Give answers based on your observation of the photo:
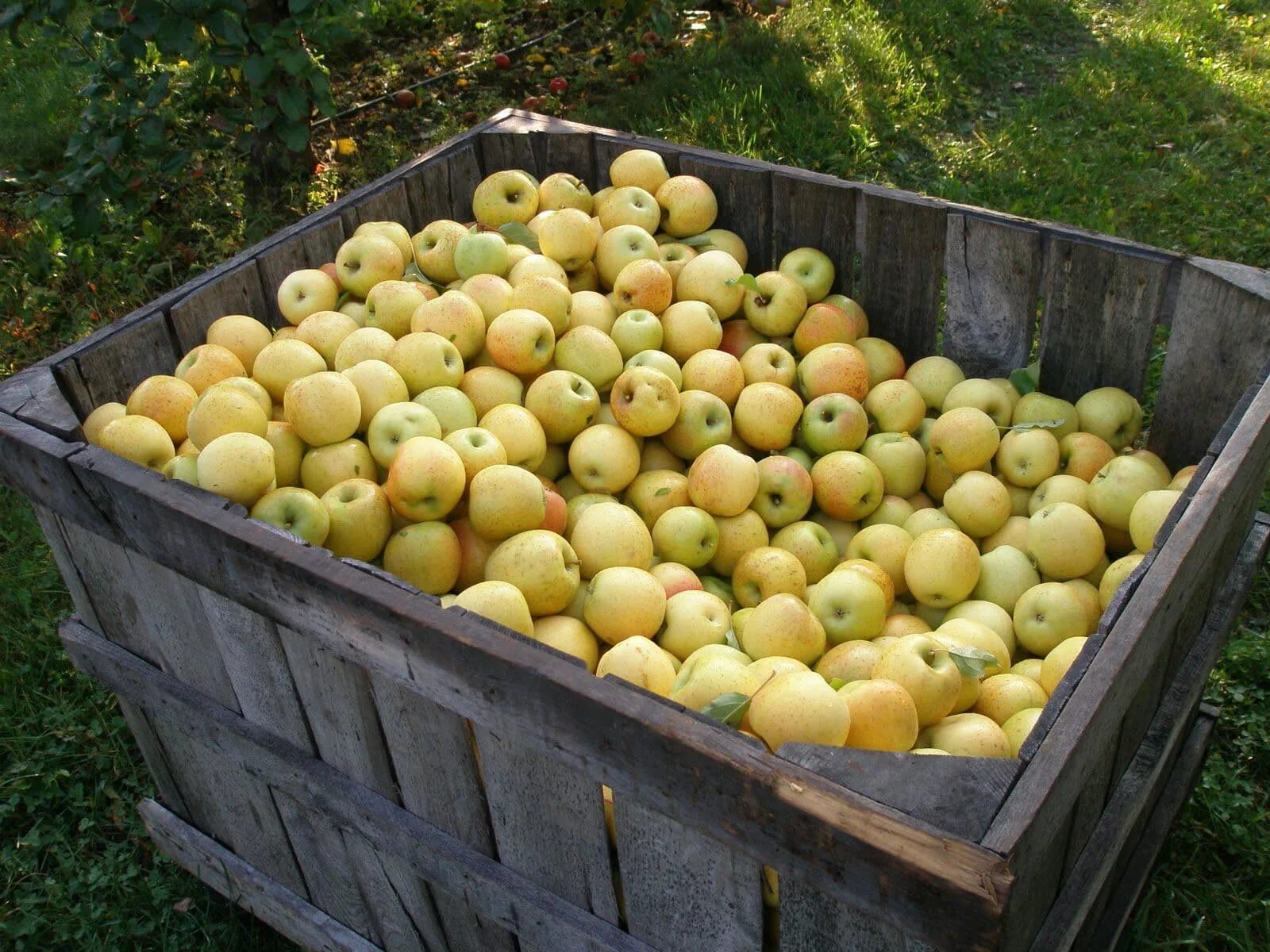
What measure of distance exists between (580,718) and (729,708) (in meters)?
0.33

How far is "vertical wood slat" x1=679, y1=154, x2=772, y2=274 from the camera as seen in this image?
3135 millimetres

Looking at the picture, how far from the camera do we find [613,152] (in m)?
3.38

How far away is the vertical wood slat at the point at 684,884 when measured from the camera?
154 cm

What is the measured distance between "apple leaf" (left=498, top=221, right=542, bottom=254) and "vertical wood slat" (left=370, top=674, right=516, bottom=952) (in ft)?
5.17

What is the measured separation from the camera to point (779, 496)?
2594 millimetres

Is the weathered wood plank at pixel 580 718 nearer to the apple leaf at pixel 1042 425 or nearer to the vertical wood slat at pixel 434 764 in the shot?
the vertical wood slat at pixel 434 764

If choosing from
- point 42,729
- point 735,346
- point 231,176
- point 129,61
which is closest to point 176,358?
point 42,729

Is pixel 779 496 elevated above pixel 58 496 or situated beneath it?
situated beneath

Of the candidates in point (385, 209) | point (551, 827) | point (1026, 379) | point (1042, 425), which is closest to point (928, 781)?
point (551, 827)

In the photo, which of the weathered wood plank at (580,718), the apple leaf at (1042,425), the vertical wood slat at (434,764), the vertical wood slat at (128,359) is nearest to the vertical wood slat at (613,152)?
the apple leaf at (1042,425)

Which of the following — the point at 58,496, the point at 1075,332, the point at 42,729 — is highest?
the point at 58,496

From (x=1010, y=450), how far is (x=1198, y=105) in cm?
375

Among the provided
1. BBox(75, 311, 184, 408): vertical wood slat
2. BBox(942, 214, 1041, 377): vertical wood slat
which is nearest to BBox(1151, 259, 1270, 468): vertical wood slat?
BBox(942, 214, 1041, 377): vertical wood slat

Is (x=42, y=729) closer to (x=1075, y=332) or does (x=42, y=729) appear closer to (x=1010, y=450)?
(x=1010, y=450)
